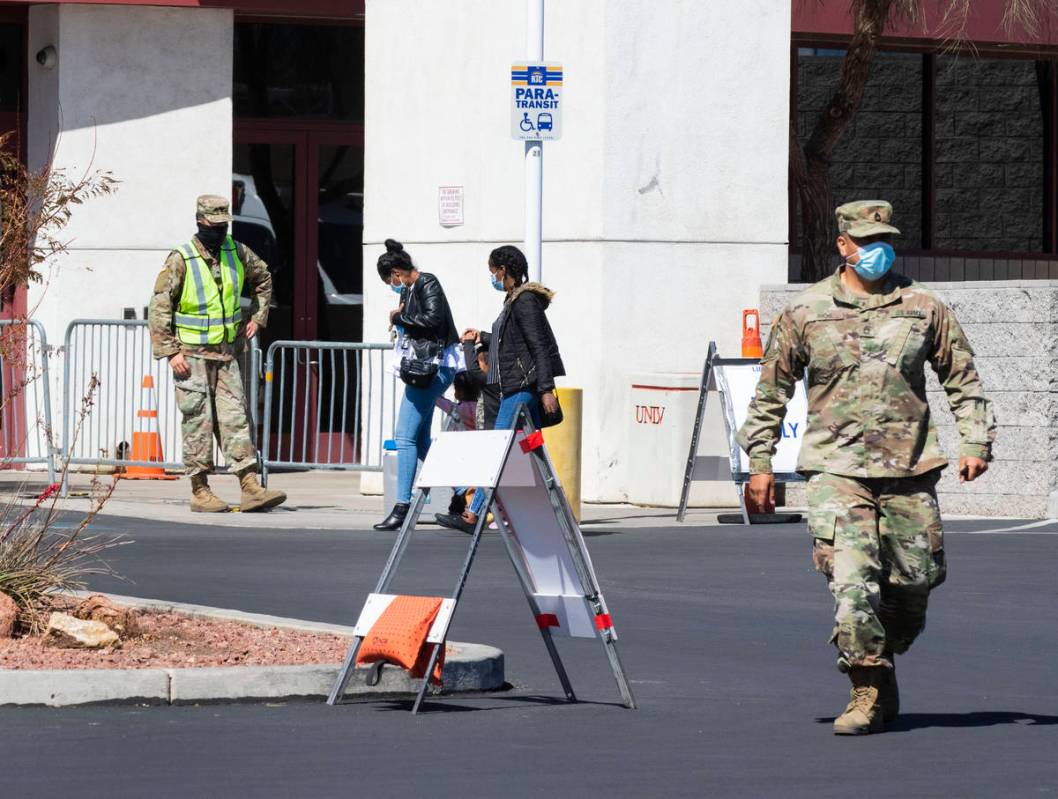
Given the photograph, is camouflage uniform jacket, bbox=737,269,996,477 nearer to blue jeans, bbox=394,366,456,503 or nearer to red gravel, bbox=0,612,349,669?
red gravel, bbox=0,612,349,669

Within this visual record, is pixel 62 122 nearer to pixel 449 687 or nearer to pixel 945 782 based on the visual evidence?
pixel 449 687

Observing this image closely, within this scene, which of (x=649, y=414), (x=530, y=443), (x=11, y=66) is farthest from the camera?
(x=11, y=66)

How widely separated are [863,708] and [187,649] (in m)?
2.77

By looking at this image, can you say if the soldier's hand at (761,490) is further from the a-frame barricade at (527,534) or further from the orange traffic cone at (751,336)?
the orange traffic cone at (751,336)

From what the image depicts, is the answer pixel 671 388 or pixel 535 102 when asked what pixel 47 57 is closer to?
pixel 535 102

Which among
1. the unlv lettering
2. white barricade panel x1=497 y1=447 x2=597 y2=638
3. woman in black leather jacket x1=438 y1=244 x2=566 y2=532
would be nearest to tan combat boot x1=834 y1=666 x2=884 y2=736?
white barricade panel x1=497 y1=447 x2=597 y2=638

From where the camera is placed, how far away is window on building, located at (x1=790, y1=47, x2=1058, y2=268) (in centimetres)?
2220

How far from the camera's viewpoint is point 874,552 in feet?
26.4

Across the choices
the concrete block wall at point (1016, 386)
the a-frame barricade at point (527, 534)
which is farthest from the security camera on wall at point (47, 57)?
the a-frame barricade at point (527, 534)

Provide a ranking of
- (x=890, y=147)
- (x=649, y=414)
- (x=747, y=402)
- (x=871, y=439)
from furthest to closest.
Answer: (x=890, y=147) < (x=649, y=414) < (x=747, y=402) < (x=871, y=439)

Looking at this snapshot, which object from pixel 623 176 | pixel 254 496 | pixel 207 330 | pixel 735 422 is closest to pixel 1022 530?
pixel 735 422

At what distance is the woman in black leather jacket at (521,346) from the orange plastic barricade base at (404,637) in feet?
18.0

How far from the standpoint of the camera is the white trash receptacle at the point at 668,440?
16828 mm

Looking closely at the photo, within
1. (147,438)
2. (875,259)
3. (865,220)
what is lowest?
(147,438)
